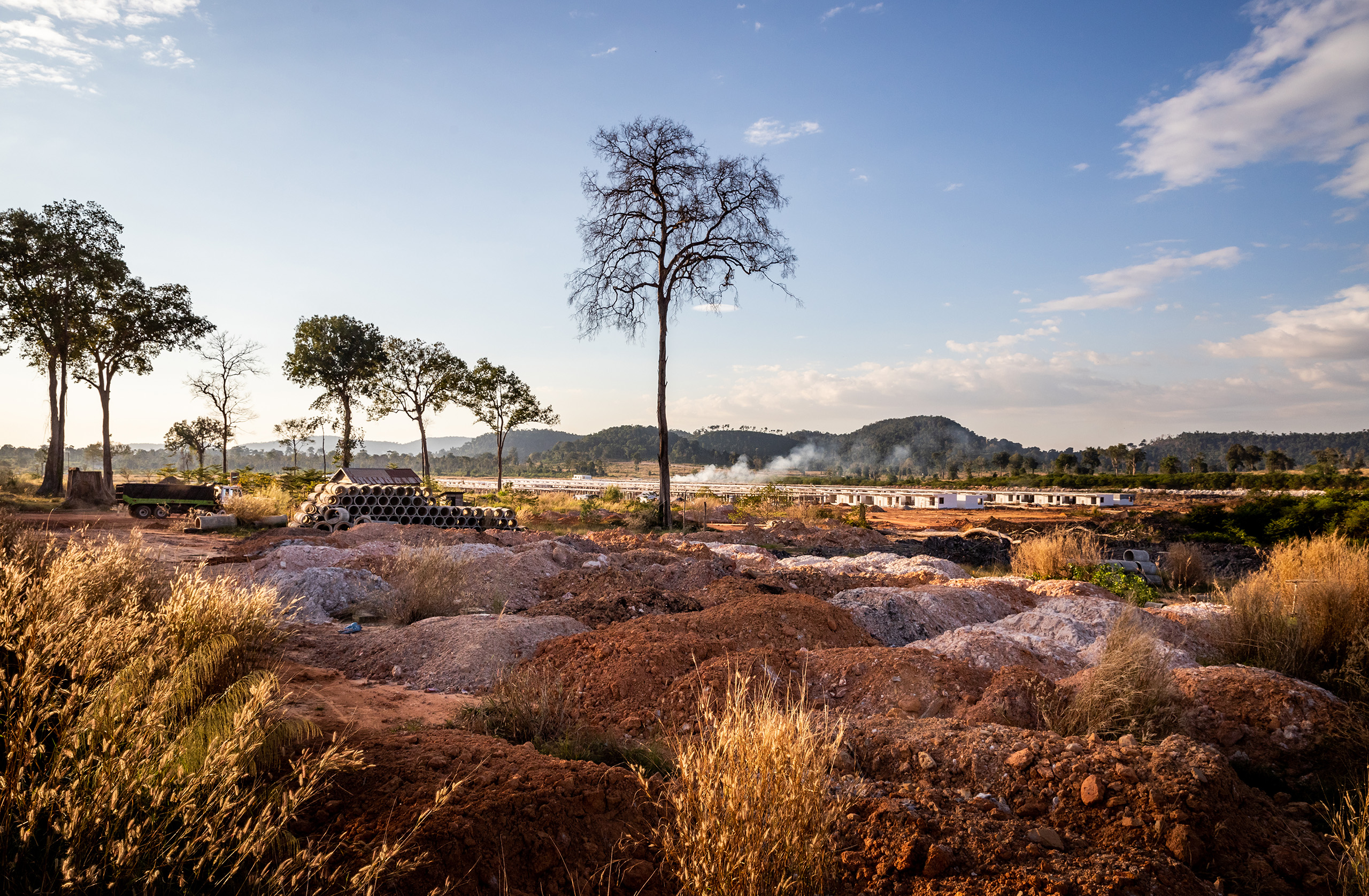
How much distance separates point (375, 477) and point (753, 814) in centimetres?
2029

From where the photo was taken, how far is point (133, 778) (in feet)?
7.61

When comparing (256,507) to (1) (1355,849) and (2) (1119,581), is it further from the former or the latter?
(1) (1355,849)

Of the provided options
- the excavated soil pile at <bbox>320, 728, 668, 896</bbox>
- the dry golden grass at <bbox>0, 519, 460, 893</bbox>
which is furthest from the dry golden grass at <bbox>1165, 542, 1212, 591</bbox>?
the dry golden grass at <bbox>0, 519, 460, 893</bbox>

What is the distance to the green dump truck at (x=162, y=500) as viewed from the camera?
70.3ft

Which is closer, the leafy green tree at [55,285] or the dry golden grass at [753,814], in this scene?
the dry golden grass at [753,814]

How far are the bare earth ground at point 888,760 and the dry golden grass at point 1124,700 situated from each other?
200 millimetres

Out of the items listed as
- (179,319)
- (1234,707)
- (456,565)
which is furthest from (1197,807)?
(179,319)

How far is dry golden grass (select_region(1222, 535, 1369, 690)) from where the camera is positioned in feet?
21.9

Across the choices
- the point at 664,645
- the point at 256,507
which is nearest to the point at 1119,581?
the point at 664,645

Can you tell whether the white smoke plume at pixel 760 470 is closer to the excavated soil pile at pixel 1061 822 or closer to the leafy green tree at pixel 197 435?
the leafy green tree at pixel 197 435

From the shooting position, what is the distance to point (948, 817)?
11.6 ft

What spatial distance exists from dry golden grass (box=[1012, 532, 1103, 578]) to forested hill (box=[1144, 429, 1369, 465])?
16928 cm

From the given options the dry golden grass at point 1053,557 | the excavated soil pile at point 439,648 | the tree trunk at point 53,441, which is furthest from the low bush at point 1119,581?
the tree trunk at point 53,441

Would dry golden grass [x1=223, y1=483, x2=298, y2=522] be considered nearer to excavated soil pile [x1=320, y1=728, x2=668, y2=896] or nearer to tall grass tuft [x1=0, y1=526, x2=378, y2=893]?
tall grass tuft [x1=0, y1=526, x2=378, y2=893]
